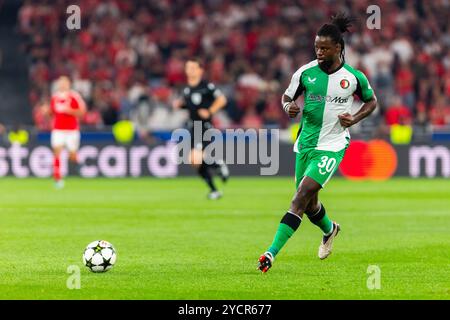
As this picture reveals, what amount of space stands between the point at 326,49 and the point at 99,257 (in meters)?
2.78

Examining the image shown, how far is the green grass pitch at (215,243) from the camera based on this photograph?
8664 millimetres

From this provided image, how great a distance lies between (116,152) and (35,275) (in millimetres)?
16469

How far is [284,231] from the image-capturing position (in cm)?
962

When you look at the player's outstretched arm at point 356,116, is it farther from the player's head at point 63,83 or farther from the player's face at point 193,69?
the player's head at point 63,83

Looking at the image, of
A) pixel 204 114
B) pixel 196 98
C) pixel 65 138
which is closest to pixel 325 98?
pixel 204 114

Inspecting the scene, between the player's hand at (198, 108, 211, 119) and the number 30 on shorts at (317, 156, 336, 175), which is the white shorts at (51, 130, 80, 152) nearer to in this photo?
the player's hand at (198, 108, 211, 119)

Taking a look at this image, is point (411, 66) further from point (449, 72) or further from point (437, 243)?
point (437, 243)

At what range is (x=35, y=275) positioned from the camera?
9477 millimetres

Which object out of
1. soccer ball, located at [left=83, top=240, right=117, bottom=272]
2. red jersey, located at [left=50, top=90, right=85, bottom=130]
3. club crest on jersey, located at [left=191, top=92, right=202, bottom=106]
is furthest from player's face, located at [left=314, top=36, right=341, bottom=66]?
red jersey, located at [left=50, top=90, right=85, bottom=130]

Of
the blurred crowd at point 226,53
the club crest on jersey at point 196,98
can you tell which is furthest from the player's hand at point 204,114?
the blurred crowd at point 226,53

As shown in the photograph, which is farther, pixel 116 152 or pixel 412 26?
pixel 412 26

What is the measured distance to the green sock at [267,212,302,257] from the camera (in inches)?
375
